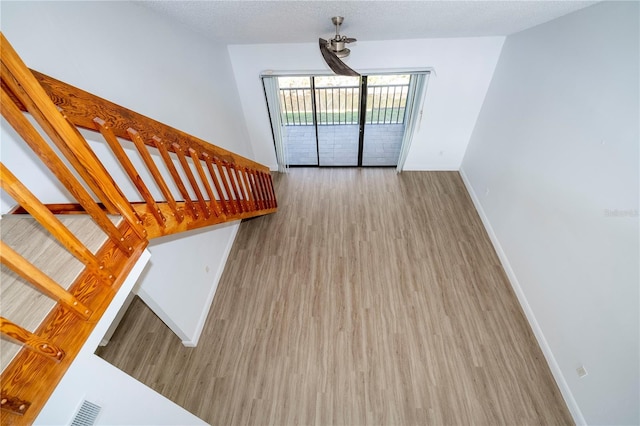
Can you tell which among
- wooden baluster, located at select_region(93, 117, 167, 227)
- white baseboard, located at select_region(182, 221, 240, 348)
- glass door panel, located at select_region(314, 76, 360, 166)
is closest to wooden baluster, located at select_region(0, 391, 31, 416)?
wooden baluster, located at select_region(93, 117, 167, 227)

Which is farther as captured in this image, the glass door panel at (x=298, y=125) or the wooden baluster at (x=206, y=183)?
the glass door panel at (x=298, y=125)

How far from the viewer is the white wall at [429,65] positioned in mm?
3510

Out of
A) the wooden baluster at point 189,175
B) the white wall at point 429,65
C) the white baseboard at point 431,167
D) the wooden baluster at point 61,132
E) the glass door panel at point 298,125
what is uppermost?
the glass door panel at point 298,125

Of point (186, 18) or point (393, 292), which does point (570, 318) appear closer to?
point (393, 292)

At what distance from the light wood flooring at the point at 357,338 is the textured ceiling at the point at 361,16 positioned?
2.41 metres

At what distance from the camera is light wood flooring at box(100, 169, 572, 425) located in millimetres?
2254

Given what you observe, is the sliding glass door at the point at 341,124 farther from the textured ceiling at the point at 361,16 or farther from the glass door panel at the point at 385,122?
the textured ceiling at the point at 361,16

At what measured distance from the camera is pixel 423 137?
4438 mm

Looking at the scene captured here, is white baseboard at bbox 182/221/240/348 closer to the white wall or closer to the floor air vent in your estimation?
the floor air vent

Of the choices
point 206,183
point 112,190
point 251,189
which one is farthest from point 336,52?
point 112,190

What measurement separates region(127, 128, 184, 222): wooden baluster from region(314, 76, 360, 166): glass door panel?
3.75 metres

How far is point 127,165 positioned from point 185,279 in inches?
60.7

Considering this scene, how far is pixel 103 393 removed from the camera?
103cm

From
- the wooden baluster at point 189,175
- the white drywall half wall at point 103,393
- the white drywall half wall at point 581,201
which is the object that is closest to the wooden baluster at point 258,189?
the wooden baluster at point 189,175
